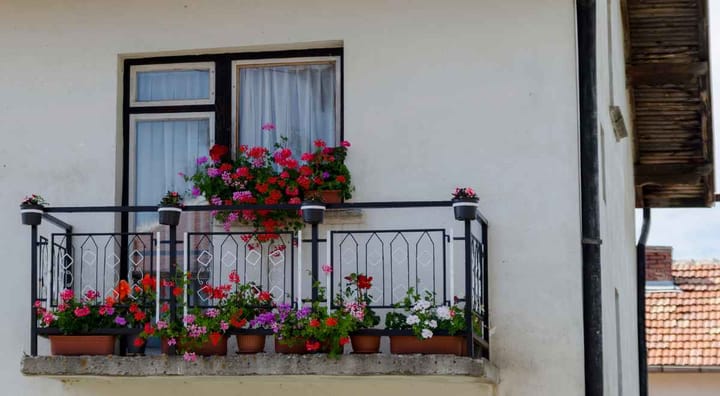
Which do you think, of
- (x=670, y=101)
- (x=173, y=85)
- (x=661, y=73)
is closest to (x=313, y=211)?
(x=173, y=85)

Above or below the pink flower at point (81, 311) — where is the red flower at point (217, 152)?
above

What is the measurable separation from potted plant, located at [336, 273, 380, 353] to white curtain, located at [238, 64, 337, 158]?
189 centimetres

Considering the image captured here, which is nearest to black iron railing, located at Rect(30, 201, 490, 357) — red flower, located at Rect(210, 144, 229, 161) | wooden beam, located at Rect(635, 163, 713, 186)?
red flower, located at Rect(210, 144, 229, 161)

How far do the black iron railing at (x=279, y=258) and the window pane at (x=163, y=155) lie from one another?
359 mm

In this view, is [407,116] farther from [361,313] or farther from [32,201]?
[32,201]

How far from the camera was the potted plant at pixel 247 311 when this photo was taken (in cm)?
1290

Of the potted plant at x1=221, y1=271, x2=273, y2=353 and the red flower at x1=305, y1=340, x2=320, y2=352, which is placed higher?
the potted plant at x1=221, y1=271, x2=273, y2=353

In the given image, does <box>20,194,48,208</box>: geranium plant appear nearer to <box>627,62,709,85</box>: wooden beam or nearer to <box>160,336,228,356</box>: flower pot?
<box>160,336,228,356</box>: flower pot

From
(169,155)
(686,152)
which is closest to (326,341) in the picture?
(169,155)

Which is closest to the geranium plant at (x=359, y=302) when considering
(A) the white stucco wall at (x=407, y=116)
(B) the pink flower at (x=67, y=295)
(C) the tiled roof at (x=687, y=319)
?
(A) the white stucco wall at (x=407, y=116)

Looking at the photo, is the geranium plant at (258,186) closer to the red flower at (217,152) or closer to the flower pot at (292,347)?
the red flower at (217,152)

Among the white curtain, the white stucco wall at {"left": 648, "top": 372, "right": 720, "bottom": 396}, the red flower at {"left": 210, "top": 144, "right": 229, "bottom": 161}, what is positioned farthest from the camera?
the white stucco wall at {"left": 648, "top": 372, "right": 720, "bottom": 396}

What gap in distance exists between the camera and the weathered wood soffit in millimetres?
19344

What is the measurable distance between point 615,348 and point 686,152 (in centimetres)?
581
